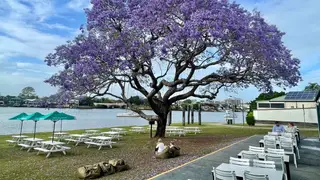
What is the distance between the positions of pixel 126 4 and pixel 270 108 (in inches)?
995

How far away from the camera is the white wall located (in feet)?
89.4

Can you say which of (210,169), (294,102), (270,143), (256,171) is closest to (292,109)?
(294,102)

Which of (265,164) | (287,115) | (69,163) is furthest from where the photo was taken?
(287,115)

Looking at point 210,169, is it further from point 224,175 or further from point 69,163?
point 69,163

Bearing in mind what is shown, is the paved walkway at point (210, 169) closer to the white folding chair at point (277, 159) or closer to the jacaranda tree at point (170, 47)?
the white folding chair at point (277, 159)

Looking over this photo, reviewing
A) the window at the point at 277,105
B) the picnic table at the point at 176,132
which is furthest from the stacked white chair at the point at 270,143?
the window at the point at 277,105

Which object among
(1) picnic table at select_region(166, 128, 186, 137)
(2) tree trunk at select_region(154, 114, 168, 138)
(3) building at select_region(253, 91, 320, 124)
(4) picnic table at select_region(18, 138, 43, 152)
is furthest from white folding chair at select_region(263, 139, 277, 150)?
(3) building at select_region(253, 91, 320, 124)

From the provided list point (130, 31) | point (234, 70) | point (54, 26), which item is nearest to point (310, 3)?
point (234, 70)

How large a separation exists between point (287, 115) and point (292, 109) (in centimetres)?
93

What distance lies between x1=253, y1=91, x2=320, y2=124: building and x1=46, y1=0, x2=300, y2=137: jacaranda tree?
15586 mm

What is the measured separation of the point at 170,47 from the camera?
1206cm

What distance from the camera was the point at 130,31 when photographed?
1272 centimetres

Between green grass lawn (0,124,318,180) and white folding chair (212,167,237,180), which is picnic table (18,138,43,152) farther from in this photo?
white folding chair (212,167,237,180)

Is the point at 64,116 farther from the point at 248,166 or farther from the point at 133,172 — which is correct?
the point at 248,166
